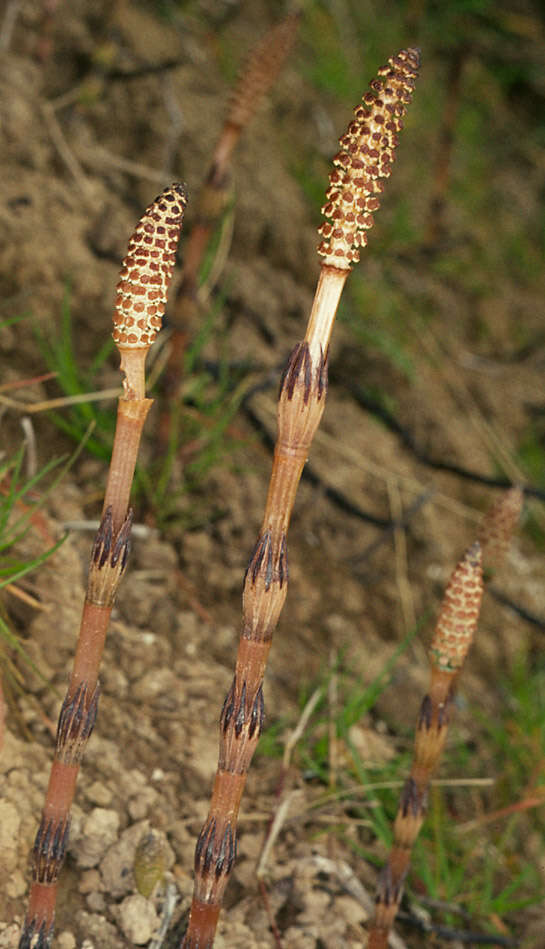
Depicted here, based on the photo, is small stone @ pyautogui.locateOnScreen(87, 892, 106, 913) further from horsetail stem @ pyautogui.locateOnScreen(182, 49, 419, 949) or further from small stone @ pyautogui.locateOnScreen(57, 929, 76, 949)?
horsetail stem @ pyautogui.locateOnScreen(182, 49, 419, 949)

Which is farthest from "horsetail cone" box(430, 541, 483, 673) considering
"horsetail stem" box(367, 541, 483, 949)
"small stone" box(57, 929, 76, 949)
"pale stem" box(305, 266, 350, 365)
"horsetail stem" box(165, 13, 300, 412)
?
"horsetail stem" box(165, 13, 300, 412)

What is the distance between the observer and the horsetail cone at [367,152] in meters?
1.19

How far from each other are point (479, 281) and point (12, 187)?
1952 mm

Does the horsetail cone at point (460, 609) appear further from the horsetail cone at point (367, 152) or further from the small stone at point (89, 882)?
the small stone at point (89, 882)

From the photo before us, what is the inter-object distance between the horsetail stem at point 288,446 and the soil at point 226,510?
1.06 ft

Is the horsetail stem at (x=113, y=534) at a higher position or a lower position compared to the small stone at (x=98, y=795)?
higher

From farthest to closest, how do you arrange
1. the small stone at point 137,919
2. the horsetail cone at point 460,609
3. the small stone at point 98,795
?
the small stone at point 98,795
the small stone at point 137,919
the horsetail cone at point 460,609

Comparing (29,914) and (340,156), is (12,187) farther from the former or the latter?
(29,914)

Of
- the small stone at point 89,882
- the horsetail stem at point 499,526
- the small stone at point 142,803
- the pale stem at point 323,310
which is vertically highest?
the pale stem at point 323,310

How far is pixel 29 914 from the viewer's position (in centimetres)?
145

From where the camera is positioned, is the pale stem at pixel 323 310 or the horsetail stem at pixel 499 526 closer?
the pale stem at pixel 323 310

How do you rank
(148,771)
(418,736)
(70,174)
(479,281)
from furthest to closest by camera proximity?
(479,281), (70,174), (148,771), (418,736)

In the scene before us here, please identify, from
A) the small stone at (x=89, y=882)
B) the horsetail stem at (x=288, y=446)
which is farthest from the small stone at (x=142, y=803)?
the horsetail stem at (x=288, y=446)

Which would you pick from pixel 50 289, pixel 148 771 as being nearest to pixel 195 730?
pixel 148 771
